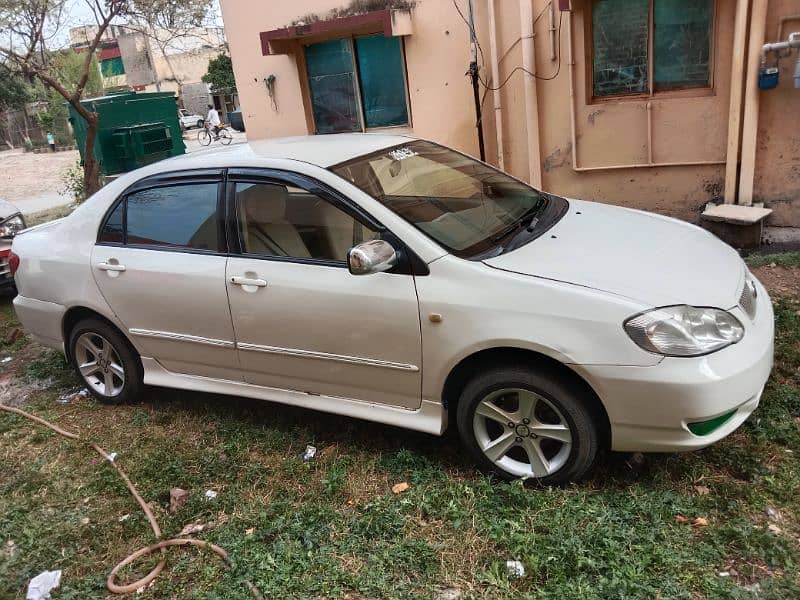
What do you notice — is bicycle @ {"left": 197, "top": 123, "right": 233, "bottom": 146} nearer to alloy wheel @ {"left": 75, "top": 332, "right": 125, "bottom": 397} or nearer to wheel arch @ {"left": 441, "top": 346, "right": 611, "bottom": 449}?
alloy wheel @ {"left": 75, "top": 332, "right": 125, "bottom": 397}

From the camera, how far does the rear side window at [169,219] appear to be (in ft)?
12.6

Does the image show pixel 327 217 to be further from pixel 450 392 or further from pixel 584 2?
pixel 584 2

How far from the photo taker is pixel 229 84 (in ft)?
118

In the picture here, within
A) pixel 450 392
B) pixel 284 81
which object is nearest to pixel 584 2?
pixel 284 81

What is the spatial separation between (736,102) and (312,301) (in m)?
4.87

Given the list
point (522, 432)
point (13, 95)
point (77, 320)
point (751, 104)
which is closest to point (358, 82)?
point (751, 104)

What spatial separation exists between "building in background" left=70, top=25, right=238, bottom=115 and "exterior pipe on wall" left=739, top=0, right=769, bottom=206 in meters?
8.62

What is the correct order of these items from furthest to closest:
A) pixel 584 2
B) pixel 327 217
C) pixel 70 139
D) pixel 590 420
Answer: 1. pixel 70 139
2. pixel 584 2
3. pixel 327 217
4. pixel 590 420

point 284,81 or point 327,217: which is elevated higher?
point 284,81

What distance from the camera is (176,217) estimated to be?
398cm

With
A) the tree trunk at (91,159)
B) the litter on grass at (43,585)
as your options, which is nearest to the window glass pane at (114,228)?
the litter on grass at (43,585)

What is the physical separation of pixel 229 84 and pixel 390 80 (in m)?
30.4

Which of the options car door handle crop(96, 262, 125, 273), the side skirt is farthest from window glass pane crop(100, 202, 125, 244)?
the side skirt

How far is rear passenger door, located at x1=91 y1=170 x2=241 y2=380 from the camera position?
3785 millimetres
